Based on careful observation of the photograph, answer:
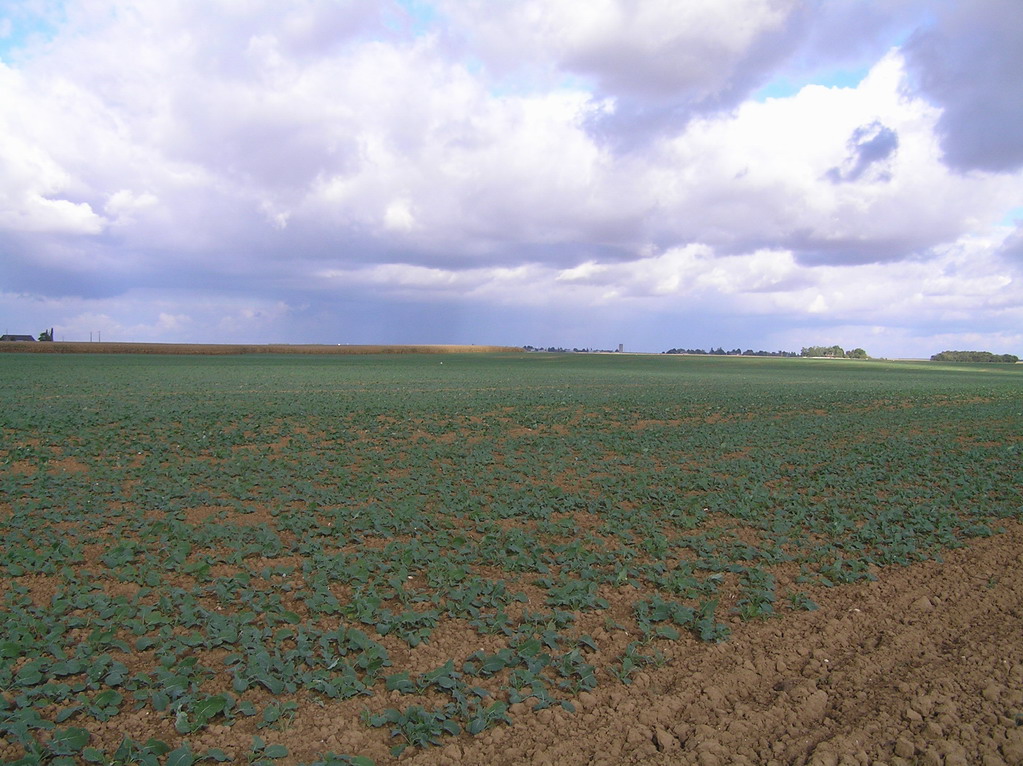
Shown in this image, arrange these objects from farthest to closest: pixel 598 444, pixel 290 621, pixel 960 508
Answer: pixel 598 444 → pixel 960 508 → pixel 290 621

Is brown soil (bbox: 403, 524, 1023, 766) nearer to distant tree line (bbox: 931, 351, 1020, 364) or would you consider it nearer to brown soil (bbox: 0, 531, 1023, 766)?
brown soil (bbox: 0, 531, 1023, 766)

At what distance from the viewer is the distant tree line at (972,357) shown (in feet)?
563

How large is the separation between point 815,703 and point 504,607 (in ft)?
11.6

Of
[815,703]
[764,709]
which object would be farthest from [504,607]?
[815,703]

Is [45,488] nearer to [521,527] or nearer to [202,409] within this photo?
[521,527]

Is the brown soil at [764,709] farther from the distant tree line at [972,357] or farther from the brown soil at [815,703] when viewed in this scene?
the distant tree line at [972,357]

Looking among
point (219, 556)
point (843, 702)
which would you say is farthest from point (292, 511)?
point (843, 702)

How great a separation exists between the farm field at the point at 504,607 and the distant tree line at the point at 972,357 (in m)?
193

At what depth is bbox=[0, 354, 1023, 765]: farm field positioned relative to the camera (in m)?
5.48

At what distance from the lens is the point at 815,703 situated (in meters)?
6.02

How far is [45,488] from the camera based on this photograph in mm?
13242

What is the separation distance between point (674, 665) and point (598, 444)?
14.0 m

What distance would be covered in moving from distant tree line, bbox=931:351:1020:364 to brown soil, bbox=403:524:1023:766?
20090cm

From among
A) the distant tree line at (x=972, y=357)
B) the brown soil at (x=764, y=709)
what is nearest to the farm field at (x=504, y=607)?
the brown soil at (x=764, y=709)
